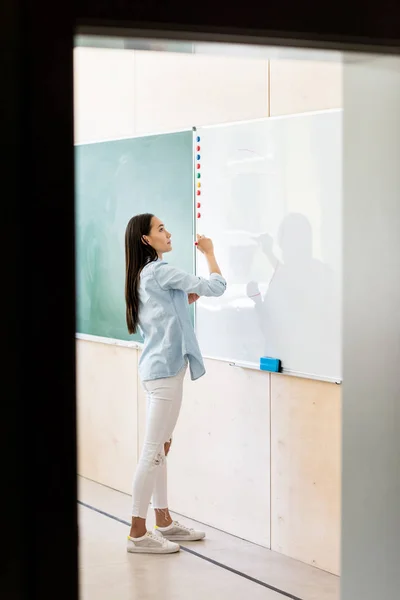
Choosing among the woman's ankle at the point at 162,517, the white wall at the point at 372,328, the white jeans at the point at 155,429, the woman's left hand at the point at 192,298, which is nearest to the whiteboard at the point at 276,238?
the woman's left hand at the point at 192,298

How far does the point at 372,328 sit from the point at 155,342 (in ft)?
6.40

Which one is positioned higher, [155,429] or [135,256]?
[135,256]

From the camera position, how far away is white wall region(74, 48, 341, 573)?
4059 millimetres

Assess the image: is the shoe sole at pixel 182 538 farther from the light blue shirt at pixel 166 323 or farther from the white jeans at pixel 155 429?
the light blue shirt at pixel 166 323

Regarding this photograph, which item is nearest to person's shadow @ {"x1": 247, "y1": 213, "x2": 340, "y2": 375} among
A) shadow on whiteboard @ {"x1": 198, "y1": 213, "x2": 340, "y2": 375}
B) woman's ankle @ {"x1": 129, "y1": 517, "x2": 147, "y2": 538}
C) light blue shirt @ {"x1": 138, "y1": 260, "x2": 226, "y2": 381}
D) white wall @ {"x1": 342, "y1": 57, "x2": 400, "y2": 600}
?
shadow on whiteboard @ {"x1": 198, "y1": 213, "x2": 340, "y2": 375}

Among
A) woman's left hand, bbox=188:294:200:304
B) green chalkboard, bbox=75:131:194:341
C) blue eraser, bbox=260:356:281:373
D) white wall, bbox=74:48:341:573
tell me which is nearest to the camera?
white wall, bbox=74:48:341:573

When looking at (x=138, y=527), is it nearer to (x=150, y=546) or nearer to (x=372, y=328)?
(x=150, y=546)

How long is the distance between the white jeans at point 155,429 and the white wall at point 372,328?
174 cm

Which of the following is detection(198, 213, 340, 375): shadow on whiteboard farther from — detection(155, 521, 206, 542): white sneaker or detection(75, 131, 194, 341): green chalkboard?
detection(155, 521, 206, 542): white sneaker

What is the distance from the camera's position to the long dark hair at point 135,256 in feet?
14.2

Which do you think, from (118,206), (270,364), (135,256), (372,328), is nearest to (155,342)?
(135,256)

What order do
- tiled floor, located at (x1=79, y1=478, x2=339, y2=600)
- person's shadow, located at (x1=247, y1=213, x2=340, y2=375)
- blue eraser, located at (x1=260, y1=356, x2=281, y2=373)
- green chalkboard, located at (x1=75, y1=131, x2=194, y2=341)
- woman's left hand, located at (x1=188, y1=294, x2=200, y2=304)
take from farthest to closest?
green chalkboard, located at (x1=75, y1=131, x2=194, y2=341), woman's left hand, located at (x1=188, y1=294, x2=200, y2=304), blue eraser, located at (x1=260, y1=356, x2=281, y2=373), person's shadow, located at (x1=247, y1=213, x2=340, y2=375), tiled floor, located at (x1=79, y1=478, x2=339, y2=600)

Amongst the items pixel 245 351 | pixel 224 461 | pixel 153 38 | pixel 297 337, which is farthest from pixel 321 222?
pixel 153 38

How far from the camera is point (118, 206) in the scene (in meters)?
5.47
